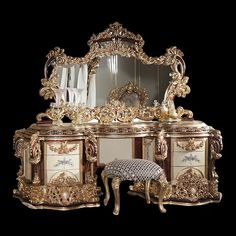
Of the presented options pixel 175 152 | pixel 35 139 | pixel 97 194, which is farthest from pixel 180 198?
pixel 35 139

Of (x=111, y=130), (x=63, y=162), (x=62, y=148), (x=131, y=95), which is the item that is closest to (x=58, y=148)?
(x=62, y=148)

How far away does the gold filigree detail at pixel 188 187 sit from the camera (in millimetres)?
5922

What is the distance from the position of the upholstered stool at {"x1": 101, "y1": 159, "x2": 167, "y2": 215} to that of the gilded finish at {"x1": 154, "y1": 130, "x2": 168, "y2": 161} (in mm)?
222

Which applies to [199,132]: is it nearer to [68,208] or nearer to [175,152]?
[175,152]

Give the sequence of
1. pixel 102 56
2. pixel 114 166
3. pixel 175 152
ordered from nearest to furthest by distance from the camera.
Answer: pixel 114 166
pixel 175 152
pixel 102 56

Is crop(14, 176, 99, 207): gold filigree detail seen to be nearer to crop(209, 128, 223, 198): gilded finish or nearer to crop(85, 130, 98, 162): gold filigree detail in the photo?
crop(85, 130, 98, 162): gold filigree detail

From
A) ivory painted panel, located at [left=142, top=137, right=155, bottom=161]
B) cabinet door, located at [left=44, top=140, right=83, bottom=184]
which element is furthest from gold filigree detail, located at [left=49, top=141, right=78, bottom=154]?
ivory painted panel, located at [left=142, top=137, right=155, bottom=161]

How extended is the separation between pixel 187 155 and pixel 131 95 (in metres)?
0.99

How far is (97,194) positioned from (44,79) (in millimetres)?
1388

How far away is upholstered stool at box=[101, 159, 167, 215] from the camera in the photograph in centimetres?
543

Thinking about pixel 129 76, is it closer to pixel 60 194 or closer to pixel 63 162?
pixel 63 162

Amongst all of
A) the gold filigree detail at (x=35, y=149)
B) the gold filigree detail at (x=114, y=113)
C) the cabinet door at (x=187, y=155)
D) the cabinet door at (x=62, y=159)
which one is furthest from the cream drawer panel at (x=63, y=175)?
the cabinet door at (x=187, y=155)

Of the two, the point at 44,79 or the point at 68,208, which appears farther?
the point at 44,79

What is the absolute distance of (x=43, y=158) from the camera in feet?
18.5
